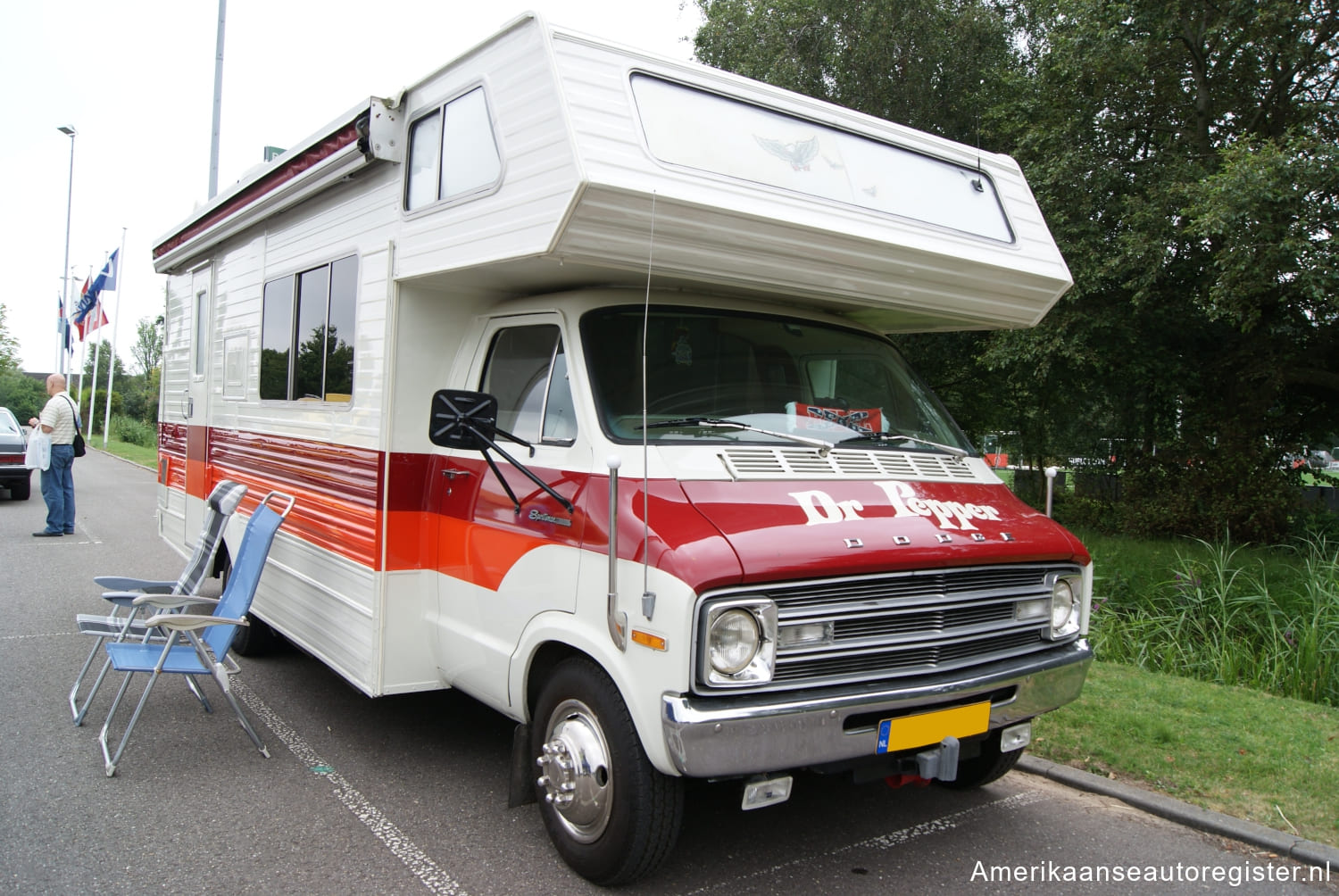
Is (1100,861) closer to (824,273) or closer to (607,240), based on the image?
(824,273)

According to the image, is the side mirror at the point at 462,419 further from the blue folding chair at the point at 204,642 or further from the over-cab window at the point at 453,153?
the blue folding chair at the point at 204,642

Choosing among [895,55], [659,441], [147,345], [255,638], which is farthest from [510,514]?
[147,345]

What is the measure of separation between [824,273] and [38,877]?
3.75 meters

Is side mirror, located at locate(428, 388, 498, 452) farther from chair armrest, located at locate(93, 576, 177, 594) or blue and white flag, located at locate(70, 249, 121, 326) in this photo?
blue and white flag, located at locate(70, 249, 121, 326)

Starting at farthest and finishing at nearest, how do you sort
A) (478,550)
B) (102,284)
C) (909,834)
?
(102,284)
(478,550)
(909,834)

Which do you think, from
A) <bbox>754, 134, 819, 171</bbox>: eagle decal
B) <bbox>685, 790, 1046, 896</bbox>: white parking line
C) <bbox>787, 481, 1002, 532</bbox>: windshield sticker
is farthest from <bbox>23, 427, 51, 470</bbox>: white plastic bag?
<bbox>787, 481, 1002, 532</bbox>: windshield sticker

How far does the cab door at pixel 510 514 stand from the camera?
12.1 ft

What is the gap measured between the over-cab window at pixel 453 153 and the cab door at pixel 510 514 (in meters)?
0.62

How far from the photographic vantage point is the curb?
3896 mm

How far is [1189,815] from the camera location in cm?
425

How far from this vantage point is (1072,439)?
64.6ft

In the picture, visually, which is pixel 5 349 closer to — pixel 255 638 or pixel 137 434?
pixel 137 434

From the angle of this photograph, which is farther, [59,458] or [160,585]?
[59,458]

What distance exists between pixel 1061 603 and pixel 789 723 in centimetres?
153
